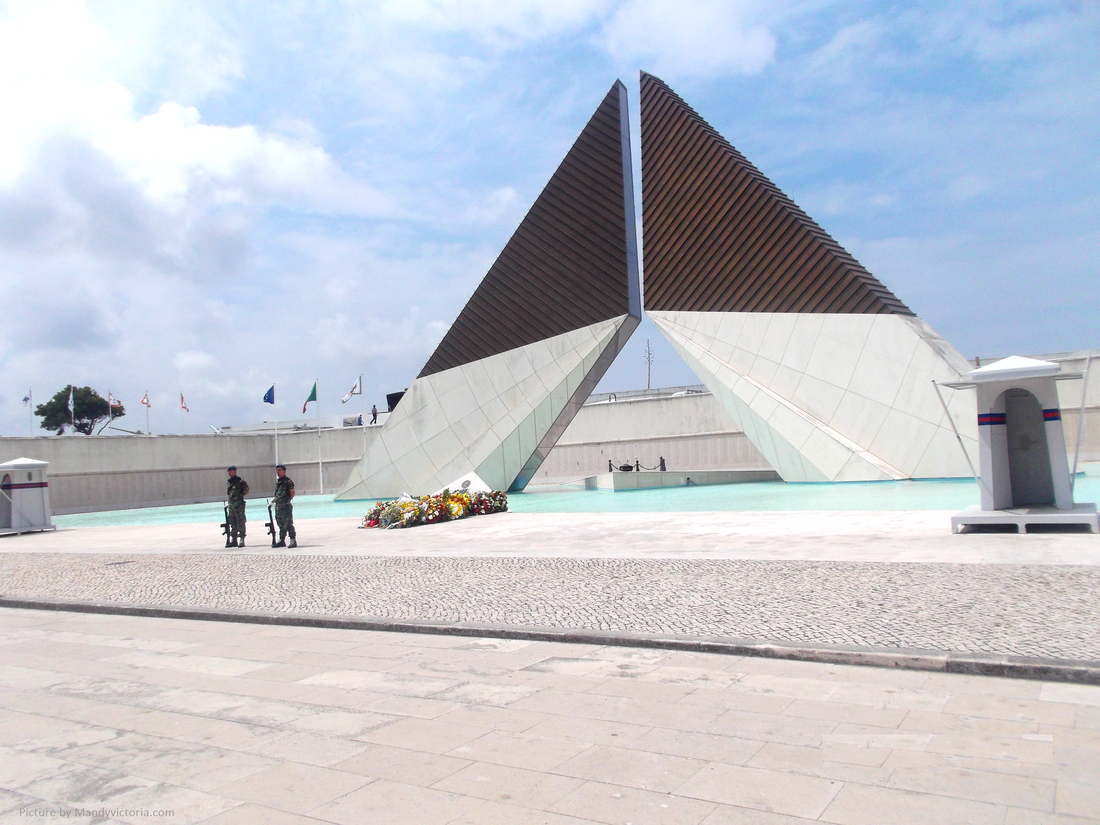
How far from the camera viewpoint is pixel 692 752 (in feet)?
10.6

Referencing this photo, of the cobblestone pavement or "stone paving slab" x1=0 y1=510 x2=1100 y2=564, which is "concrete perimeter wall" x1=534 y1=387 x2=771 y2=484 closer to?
"stone paving slab" x1=0 y1=510 x2=1100 y2=564

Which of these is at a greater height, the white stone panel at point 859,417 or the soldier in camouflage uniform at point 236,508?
the white stone panel at point 859,417

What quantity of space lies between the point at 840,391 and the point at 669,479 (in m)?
8.86

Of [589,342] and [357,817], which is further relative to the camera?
[589,342]

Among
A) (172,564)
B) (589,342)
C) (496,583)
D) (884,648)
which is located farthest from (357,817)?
(589,342)

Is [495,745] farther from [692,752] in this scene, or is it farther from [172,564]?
[172,564]

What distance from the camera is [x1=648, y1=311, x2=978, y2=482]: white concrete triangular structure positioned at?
1602cm

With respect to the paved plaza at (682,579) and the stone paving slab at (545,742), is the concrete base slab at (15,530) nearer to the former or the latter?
the paved plaza at (682,579)

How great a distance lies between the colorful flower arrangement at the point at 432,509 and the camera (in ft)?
47.3

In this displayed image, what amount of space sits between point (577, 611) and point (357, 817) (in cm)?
324

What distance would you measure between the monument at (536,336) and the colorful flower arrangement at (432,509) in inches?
149

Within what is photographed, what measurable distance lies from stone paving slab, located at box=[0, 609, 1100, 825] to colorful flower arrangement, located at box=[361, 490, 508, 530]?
929 centimetres

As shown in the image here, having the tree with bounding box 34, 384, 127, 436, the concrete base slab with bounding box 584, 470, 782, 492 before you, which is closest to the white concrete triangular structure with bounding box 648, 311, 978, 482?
the concrete base slab with bounding box 584, 470, 782, 492

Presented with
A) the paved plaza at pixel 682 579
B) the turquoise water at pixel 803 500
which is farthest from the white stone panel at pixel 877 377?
the paved plaza at pixel 682 579
